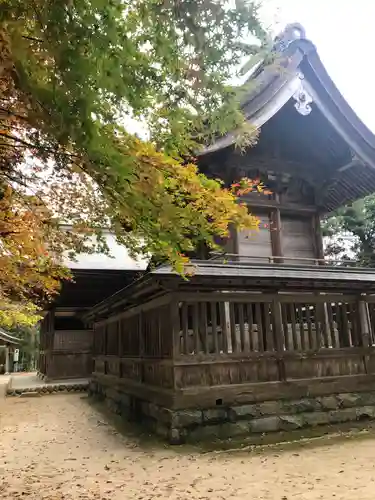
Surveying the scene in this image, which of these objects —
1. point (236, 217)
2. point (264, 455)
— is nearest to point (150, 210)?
point (236, 217)

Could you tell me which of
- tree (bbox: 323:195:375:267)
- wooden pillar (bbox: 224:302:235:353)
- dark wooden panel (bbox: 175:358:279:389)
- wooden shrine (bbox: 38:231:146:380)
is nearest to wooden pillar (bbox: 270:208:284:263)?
wooden pillar (bbox: 224:302:235:353)

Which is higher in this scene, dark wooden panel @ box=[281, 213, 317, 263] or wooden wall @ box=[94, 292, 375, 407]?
dark wooden panel @ box=[281, 213, 317, 263]

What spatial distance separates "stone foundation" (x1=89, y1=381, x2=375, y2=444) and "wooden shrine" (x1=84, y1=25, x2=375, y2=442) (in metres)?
0.02

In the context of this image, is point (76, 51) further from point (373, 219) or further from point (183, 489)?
point (373, 219)

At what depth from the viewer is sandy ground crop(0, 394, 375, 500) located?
4871mm

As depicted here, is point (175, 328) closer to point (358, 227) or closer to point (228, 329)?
point (228, 329)

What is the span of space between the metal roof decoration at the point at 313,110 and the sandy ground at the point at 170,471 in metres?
5.64

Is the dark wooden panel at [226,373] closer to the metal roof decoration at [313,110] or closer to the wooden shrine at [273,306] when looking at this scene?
the wooden shrine at [273,306]

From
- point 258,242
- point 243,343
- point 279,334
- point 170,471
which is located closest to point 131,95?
point 170,471

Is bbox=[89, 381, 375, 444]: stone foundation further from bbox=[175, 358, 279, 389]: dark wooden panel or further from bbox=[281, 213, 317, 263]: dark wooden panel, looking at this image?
bbox=[281, 213, 317, 263]: dark wooden panel

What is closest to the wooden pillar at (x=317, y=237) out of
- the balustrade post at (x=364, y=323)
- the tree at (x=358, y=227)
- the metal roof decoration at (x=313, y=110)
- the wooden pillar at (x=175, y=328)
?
the metal roof decoration at (x=313, y=110)

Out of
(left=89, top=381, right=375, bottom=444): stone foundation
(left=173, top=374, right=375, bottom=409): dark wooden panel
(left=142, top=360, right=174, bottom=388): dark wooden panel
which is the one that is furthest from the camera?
(left=142, top=360, right=174, bottom=388): dark wooden panel

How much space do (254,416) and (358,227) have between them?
70.3 ft

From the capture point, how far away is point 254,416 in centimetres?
766
